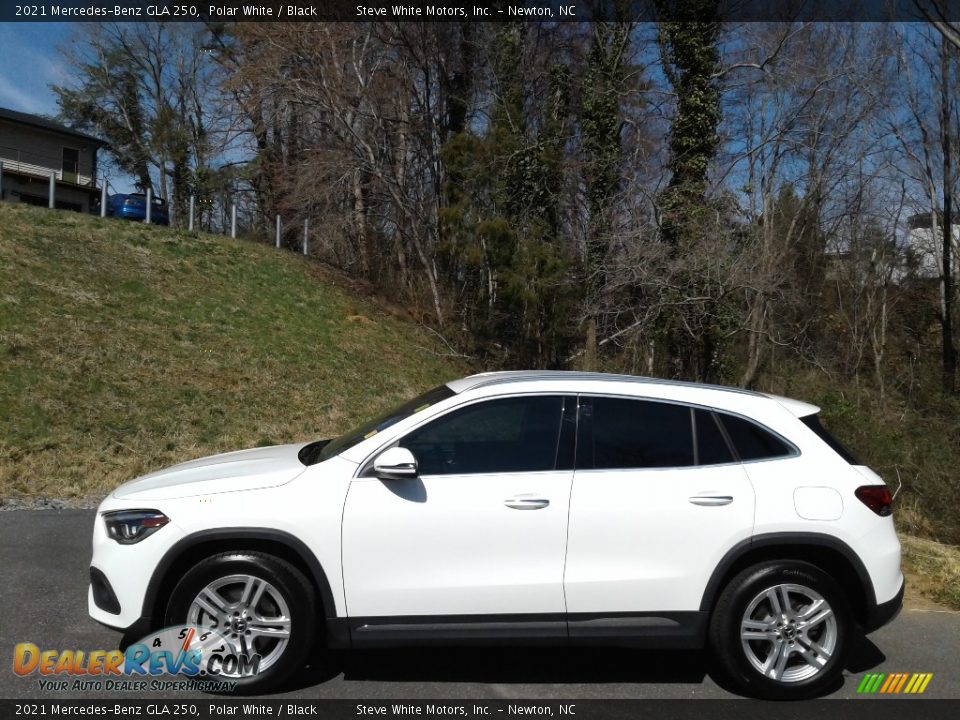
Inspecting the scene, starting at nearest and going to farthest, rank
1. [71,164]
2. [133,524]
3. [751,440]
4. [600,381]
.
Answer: [133,524] → [751,440] → [600,381] → [71,164]

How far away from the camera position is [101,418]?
38.9ft

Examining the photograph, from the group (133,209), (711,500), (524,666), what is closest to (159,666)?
(524,666)

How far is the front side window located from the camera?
4.52 meters

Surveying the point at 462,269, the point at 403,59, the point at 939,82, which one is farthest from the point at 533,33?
the point at 939,82

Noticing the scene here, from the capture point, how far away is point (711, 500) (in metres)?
4.45

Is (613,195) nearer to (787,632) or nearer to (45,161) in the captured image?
(787,632)

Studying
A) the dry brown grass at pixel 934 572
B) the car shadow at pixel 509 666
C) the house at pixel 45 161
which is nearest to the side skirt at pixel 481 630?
the car shadow at pixel 509 666

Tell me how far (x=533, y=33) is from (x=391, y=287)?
882cm

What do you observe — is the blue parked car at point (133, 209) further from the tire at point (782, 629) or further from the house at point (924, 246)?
the tire at point (782, 629)

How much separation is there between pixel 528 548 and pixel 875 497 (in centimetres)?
191

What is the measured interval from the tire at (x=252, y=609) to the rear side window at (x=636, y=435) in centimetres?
166

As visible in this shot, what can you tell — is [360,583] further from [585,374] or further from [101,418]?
[101,418]

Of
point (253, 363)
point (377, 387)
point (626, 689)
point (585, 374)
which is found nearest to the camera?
point (626, 689)

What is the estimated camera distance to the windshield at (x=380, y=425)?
4785 mm
